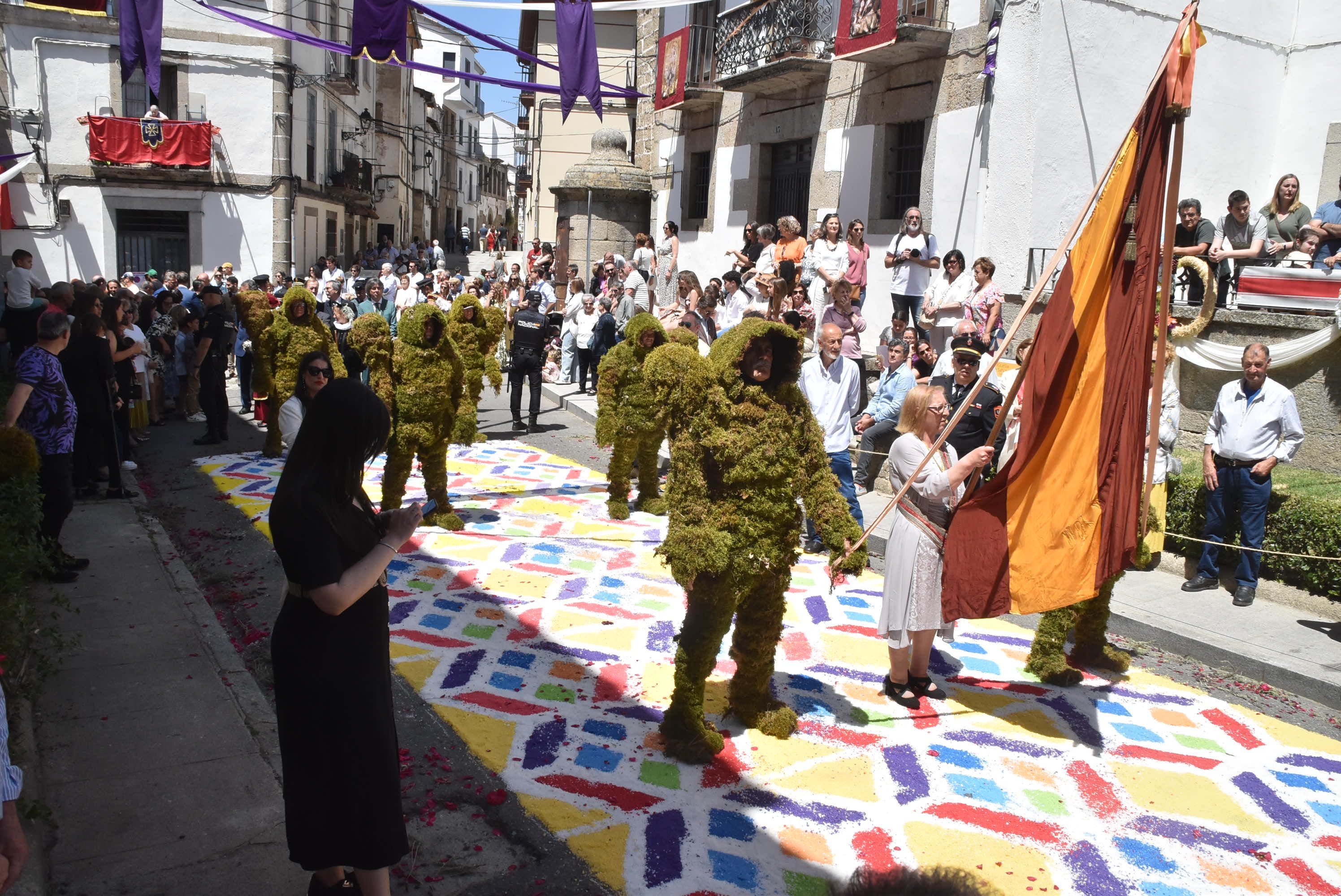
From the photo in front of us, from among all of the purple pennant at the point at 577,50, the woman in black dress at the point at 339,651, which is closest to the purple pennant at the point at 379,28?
the purple pennant at the point at 577,50

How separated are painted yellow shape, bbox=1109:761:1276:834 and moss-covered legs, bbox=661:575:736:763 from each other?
2026 millimetres

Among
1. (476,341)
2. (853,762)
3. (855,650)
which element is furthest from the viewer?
(476,341)

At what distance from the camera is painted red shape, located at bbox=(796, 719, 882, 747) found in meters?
5.41

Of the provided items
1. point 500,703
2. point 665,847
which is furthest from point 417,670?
point 665,847

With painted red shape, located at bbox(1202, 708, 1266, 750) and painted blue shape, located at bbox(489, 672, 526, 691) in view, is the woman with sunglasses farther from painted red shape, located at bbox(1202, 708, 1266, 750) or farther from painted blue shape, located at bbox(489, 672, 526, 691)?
painted red shape, located at bbox(1202, 708, 1266, 750)

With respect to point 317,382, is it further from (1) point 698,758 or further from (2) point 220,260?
(2) point 220,260

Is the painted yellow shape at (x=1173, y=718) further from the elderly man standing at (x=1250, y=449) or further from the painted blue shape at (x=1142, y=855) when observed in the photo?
the elderly man standing at (x=1250, y=449)

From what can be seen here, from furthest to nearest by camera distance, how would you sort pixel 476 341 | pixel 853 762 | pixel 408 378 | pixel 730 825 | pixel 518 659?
pixel 476 341 < pixel 408 378 < pixel 518 659 < pixel 853 762 < pixel 730 825

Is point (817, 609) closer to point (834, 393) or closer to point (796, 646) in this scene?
point (796, 646)

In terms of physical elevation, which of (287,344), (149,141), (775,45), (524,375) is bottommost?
(524,375)

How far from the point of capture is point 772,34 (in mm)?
16594

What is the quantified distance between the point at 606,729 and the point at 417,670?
135 cm

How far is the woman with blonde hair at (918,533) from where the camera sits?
18.4 feet

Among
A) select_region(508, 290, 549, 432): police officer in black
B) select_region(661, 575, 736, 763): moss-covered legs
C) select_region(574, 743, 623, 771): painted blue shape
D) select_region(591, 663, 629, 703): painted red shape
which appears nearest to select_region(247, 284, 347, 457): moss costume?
select_region(508, 290, 549, 432): police officer in black
